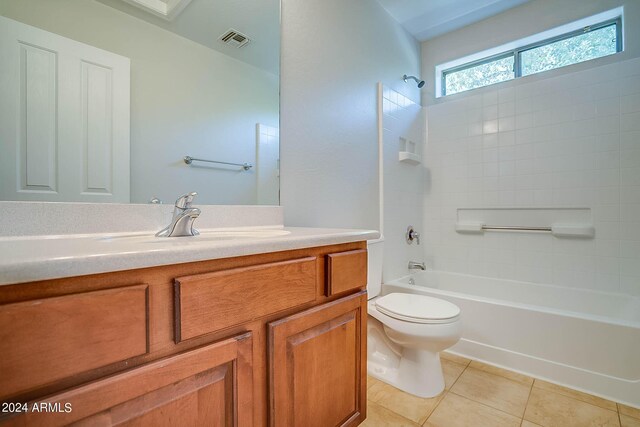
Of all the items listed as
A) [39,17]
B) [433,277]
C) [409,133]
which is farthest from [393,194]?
[39,17]

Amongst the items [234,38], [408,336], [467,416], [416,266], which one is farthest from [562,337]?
[234,38]

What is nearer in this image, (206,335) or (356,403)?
(206,335)

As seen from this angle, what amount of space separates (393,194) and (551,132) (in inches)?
49.9

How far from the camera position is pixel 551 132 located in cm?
219

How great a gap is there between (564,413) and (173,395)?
1709mm

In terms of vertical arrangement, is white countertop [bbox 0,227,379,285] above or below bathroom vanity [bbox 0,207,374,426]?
above

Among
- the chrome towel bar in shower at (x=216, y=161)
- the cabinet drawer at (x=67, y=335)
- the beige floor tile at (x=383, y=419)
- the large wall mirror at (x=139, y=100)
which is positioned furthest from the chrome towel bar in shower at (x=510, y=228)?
A: the cabinet drawer at (x=67, y=335)

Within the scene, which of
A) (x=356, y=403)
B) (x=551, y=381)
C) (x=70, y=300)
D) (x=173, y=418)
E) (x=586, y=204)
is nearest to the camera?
(x=70, y=300)

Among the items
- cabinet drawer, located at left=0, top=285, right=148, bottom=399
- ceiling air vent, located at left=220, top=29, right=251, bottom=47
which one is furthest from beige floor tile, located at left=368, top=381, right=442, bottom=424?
ceiling air vent, located at left=220, top=29, right=251, bottom=47

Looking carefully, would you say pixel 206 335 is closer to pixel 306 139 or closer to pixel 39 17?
pixel 39 17

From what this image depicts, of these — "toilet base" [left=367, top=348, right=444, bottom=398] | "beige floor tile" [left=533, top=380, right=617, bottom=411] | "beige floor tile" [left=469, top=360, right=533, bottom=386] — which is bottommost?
"beige floor tile" [left=469, top=360, right=533, bottom=386]

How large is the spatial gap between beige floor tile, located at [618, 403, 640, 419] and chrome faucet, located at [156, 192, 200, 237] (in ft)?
6.79

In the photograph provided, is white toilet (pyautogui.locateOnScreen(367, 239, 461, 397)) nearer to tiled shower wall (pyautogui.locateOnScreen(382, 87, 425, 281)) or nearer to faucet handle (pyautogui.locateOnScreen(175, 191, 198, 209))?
tiled shower wall (pyautogui.locateOnScreen(382, 87, 425, 281))

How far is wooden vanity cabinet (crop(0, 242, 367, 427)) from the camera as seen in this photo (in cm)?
44
